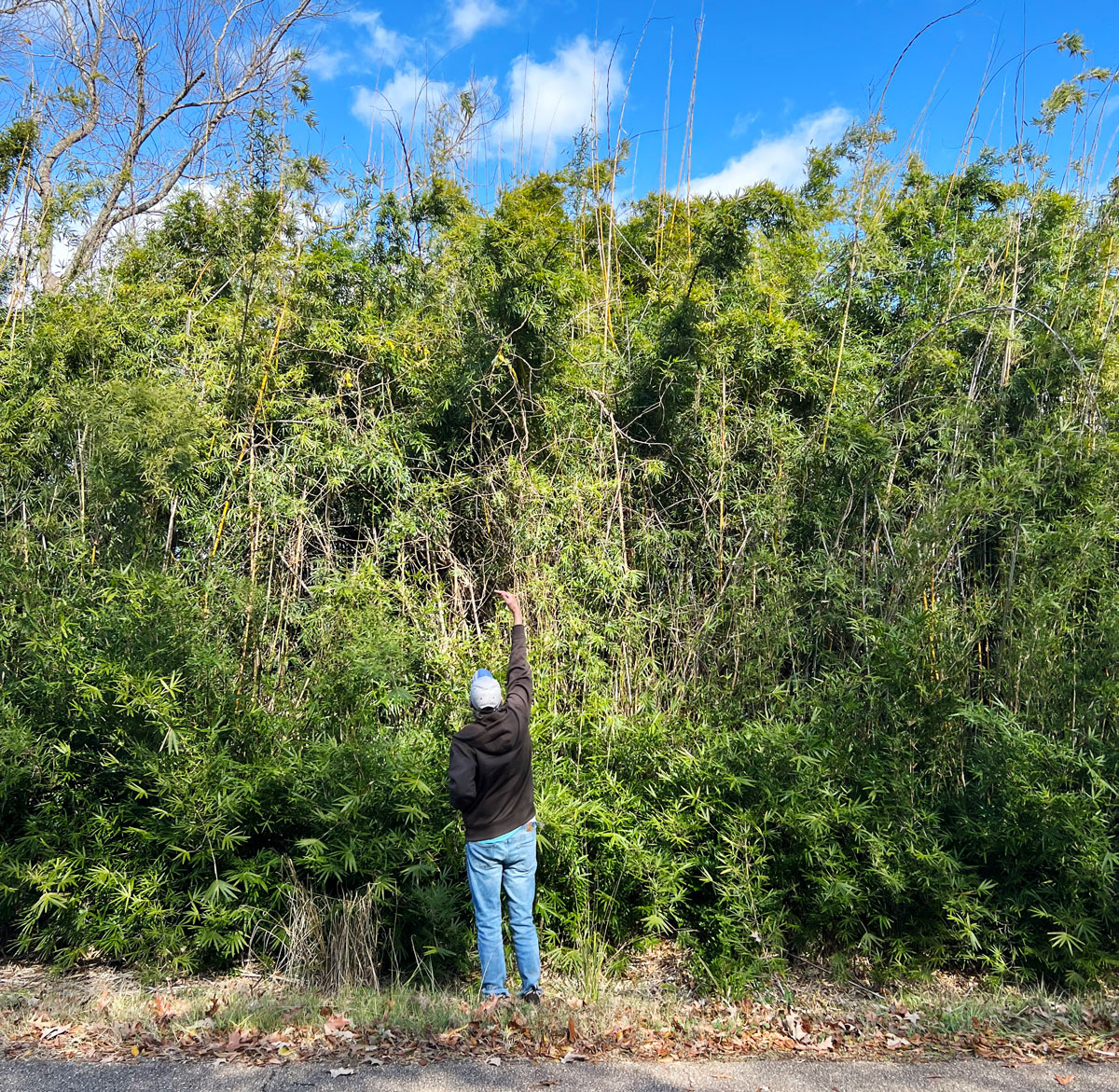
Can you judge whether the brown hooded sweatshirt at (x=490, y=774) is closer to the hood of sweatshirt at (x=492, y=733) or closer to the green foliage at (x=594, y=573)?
the hood of sweatshirt at (x=492, y=733)

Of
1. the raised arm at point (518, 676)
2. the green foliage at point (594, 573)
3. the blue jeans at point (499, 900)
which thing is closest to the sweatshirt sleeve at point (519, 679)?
the raised arm at point (518, 676)

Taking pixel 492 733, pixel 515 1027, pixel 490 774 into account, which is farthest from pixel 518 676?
pixel 515 1027

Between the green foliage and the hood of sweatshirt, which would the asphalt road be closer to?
the green foliage

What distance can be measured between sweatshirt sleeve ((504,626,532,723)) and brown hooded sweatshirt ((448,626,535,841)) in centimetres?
7

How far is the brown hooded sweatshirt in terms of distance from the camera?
338 centimetres

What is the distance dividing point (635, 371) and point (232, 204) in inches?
116

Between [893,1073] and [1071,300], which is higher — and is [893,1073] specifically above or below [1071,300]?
below

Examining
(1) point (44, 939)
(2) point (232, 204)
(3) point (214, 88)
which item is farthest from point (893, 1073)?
(3) point (214, 88)

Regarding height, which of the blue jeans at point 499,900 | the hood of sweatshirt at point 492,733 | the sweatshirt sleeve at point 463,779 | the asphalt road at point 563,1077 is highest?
the hood of sweatshirt at point 492,733

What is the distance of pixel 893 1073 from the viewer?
302 centimetres

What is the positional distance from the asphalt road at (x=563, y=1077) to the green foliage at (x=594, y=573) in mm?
748

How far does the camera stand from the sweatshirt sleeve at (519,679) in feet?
11.6

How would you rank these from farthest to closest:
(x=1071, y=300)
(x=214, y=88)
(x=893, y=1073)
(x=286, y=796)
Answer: (x=214, y=88) → (x=1071, y=300) → (x=286, y=796) → (x=893, y=1073)

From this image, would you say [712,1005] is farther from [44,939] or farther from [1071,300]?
[1071,300]
